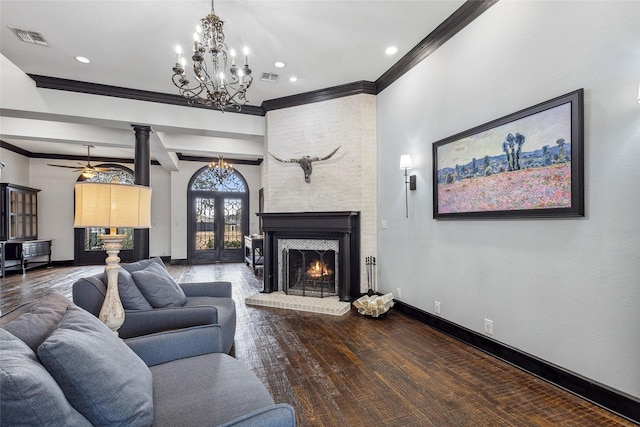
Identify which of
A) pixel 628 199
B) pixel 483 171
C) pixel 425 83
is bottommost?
pixel 628 199

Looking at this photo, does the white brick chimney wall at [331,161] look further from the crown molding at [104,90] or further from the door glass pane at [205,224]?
the door glass pane at [205,224]

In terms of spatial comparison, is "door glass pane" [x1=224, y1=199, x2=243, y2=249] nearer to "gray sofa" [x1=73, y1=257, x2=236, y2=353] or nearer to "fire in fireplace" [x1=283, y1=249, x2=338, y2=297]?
"fire in fireplace" [x1=283, y1=249, x2=338, y2=297]

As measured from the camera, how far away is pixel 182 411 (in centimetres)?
129

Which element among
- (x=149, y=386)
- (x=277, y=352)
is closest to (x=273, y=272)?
(x=277, y=352)

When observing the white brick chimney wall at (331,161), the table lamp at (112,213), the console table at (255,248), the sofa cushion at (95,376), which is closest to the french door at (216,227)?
the console table at (255,248)

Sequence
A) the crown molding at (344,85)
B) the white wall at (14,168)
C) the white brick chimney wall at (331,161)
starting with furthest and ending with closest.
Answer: the white wall at (14,168)
the white brick chimney wall at (331,161)
the crown molding at (344,85)

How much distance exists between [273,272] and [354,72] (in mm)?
3327

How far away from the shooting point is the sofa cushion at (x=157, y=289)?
2541mm

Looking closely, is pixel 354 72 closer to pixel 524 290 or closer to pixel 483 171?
pixel 483 171

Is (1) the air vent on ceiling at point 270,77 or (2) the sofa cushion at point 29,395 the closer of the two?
(2) the sofa cushion at point 29,395

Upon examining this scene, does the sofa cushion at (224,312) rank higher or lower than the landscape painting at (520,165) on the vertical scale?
lower

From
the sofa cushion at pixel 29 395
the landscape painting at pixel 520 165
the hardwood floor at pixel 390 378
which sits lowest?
the hardwood floor at pixel 390 378

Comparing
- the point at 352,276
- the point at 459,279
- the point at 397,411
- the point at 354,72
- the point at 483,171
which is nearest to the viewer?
the point at 397,411

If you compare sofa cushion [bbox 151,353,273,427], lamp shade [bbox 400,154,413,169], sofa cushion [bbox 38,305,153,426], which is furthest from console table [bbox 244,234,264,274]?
sofa cushion [bbox 38,305,153,426]
